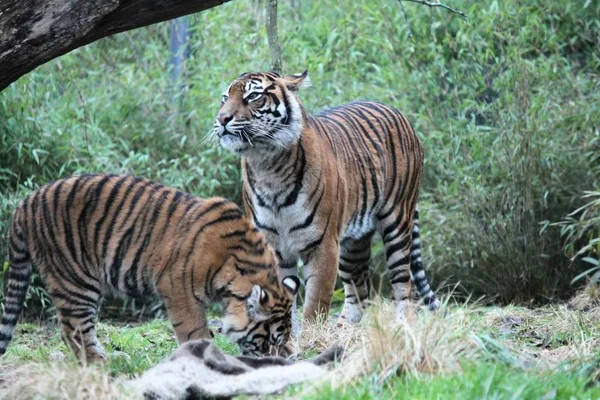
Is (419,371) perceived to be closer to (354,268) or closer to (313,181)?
(313,181)

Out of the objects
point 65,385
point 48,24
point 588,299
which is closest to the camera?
point 65,385

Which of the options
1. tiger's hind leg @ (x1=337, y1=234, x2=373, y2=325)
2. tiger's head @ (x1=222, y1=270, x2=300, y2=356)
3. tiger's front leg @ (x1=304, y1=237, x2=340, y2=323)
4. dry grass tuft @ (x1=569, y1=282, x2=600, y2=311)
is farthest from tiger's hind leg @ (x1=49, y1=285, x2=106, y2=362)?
dry grass tuft @ (x1=569, y1=282, x2=600, y2=311)

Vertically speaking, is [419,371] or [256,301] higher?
[256,301]

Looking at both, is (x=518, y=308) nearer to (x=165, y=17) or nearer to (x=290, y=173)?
(x=290, y=173)

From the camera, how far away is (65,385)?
4207 millimetres

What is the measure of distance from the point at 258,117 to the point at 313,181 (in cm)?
57

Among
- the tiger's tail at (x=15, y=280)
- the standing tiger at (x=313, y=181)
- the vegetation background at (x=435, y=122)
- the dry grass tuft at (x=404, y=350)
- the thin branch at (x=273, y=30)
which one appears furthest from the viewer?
the vegetation background at (x=435, y=122)

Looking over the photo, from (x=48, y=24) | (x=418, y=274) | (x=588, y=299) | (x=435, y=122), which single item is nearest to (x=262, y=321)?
(x=48, y=24)

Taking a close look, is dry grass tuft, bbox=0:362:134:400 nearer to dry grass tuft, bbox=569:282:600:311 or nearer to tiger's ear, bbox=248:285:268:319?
tiger's ear, bbox=248:285:268:319

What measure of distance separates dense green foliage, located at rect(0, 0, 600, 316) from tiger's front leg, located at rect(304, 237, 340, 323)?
1.56 metres

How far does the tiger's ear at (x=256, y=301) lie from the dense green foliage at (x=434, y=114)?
2.63 metres

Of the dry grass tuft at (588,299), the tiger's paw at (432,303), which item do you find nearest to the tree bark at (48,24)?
the tiger's paw at (432,303)

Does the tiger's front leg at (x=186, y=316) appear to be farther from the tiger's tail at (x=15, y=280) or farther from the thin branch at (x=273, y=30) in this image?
the thin branch at (x=273, y=30)

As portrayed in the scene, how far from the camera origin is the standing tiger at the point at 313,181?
6.47 meters
